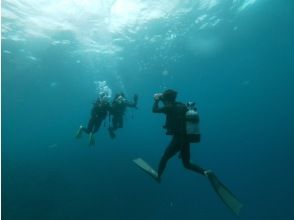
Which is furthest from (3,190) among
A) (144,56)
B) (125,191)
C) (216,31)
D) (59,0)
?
(216,31)

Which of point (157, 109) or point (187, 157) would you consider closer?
point (157, 109)

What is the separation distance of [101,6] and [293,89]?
8197 centimetres

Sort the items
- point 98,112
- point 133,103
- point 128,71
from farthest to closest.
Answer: point 128,71, point 98,112, point 133,103

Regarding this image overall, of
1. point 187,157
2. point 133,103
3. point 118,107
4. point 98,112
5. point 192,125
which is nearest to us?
point 192,125

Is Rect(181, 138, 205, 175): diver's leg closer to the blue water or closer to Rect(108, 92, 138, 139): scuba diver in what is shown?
Rect(108, 92, 138, 139): scuba diver

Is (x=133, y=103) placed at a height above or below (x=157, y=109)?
above

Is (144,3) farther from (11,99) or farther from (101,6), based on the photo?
(11,99)

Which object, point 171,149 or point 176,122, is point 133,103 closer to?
point 171,149

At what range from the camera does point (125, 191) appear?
70.5 ft

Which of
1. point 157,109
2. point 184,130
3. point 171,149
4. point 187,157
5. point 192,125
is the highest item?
point 157,109

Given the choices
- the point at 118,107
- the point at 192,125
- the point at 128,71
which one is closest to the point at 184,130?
the point at 192,125

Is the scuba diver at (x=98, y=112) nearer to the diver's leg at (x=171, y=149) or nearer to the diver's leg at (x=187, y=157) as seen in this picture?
the diver's leg at (x=171, y=149)

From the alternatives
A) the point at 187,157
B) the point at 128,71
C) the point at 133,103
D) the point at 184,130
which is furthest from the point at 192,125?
the point at 128,71

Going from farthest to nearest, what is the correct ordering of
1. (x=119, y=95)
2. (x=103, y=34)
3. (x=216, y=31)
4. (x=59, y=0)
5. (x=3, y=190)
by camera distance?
(x=216, y=31)
(x=103, y=34)
(x=3, y=190)
(x=59, y=0)
(x=119, y=95)
